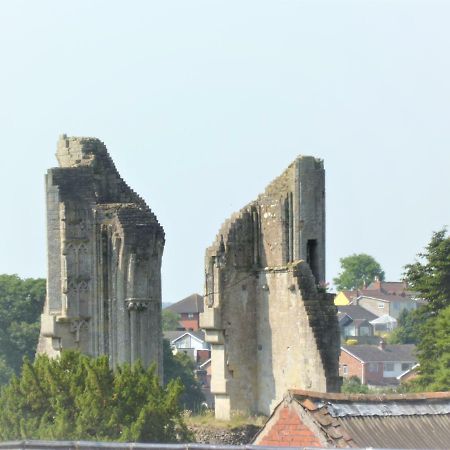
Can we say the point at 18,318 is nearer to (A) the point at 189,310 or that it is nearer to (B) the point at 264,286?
(B) the point at 264,286

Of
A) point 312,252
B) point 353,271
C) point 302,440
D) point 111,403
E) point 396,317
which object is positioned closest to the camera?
point 302,440

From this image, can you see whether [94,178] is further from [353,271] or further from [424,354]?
[353,271]

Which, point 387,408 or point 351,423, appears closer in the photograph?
point 351,423

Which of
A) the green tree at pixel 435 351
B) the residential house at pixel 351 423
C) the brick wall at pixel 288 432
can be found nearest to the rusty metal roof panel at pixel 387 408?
the residential house at pixel 351 423

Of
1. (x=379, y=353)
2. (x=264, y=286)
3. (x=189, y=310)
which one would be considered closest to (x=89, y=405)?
(x=264, y=286)

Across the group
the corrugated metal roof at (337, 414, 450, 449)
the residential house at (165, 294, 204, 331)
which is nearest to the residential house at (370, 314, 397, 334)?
the residential house at (165, 294, 204, 331)

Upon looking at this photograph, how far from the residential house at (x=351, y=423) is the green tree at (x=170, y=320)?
346 ft

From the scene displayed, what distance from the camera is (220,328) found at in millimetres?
40969

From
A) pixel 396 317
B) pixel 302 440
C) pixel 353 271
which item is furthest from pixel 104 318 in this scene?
pixel 353 271

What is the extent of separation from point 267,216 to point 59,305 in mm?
4758

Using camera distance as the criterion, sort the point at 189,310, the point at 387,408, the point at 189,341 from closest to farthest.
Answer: the point at 387,408 < the point at 189,341 < the point at 189,310

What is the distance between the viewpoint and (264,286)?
134 feet

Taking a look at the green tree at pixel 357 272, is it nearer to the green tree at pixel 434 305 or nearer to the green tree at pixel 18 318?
the green tree at pixel 18 318

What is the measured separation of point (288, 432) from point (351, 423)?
2.50 ft
